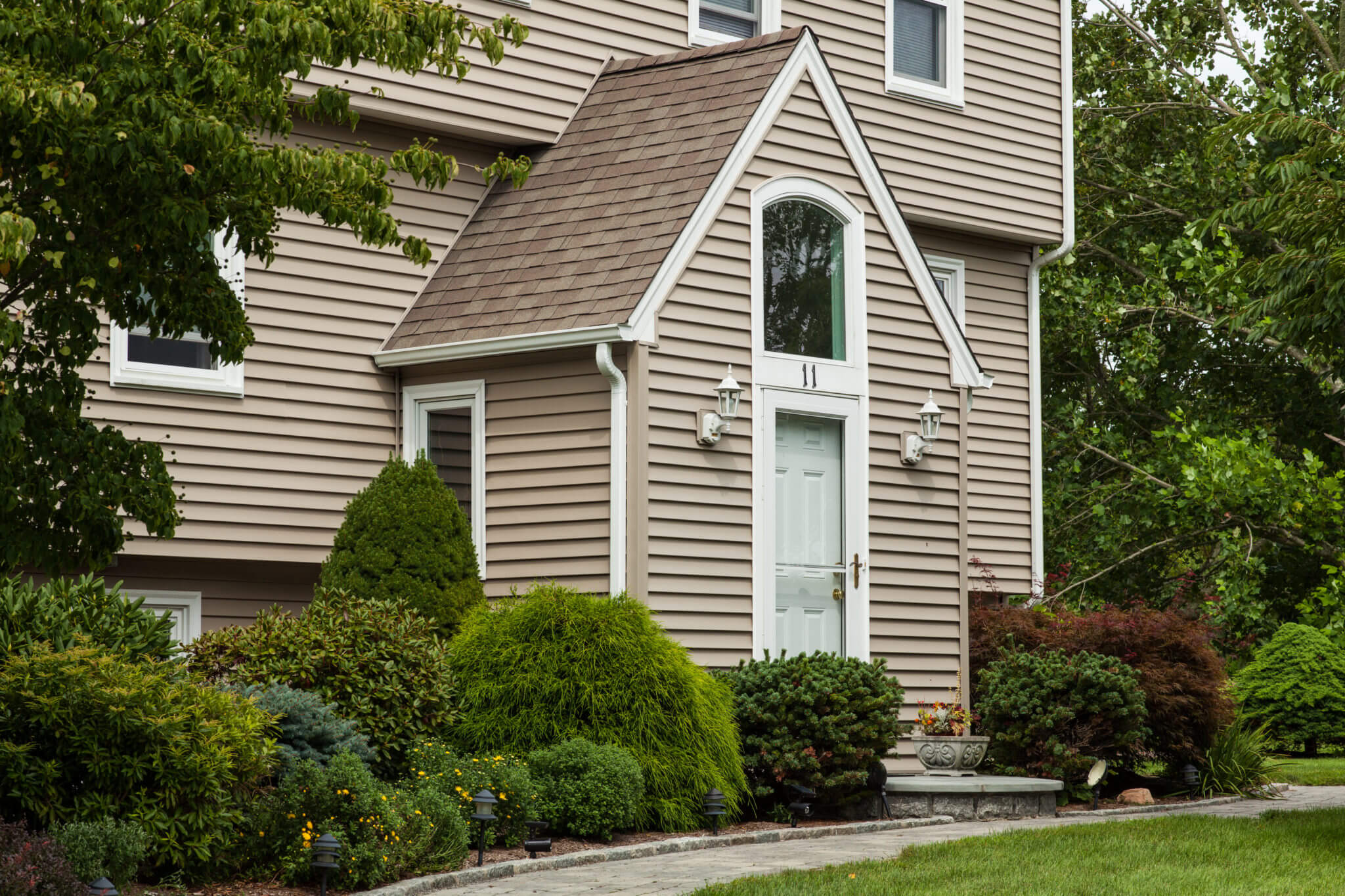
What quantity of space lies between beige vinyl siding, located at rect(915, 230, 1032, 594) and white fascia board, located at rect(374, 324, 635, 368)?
605 centimetres

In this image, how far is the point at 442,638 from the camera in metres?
12.0

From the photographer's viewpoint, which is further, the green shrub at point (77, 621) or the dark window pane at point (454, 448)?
the dark window pane at point (454, 448)

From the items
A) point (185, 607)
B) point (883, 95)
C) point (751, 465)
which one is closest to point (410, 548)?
point (185, 607)

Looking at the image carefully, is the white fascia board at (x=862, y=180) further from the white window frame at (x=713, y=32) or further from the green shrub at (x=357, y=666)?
the green shrub at (x=357, y=666)

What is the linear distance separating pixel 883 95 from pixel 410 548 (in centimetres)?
745

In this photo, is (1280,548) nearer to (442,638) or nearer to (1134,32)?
(1134,32)

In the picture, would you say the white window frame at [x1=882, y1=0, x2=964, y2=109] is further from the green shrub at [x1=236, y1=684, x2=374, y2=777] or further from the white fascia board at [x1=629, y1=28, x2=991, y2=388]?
the green shrub at [x1=236, y1=684, x2=374, y2=777]

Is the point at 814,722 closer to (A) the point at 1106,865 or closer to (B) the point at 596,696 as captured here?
(B) the point at 596,696

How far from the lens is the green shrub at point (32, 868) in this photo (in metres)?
6.86

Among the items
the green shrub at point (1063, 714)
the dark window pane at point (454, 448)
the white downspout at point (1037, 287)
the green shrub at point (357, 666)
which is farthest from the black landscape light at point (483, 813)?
the white downspout at point (1037, 287)

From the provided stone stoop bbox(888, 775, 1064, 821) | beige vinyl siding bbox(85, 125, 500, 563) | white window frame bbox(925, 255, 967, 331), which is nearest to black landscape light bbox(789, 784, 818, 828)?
stone stoop bbox(888, 775, 1064, 821)

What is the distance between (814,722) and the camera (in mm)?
11656

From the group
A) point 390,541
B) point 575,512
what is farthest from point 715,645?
point 390,541

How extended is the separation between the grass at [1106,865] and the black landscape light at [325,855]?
71.1 inches
